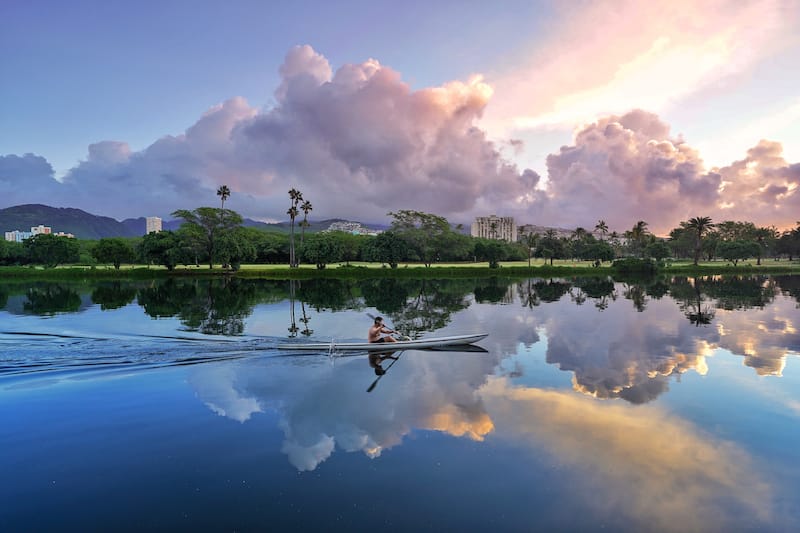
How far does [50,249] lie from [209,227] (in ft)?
129

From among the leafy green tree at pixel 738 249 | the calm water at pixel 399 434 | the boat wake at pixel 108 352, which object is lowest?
the calm water at pixel 399 434

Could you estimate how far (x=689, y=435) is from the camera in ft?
40.8

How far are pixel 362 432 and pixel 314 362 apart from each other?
8138 mm

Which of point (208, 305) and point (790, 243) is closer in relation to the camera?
point (208, 305)

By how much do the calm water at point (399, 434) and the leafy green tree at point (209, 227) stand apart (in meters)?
63.2

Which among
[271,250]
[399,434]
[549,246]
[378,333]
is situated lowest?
[399,434]

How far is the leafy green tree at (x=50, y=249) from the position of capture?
319 ft

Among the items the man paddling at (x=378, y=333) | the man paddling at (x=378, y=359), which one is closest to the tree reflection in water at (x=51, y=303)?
the man paddling at (x=378, y=333)

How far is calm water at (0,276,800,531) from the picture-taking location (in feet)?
28.6

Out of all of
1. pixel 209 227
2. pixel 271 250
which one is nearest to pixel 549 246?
pixel 271 250

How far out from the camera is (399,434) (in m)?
12.3

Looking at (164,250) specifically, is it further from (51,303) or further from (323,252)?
(51,303)

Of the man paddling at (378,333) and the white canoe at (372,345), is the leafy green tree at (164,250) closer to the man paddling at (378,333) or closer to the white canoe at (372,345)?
the white canoe at (372,345)

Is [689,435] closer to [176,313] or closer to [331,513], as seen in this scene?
[331,513]
